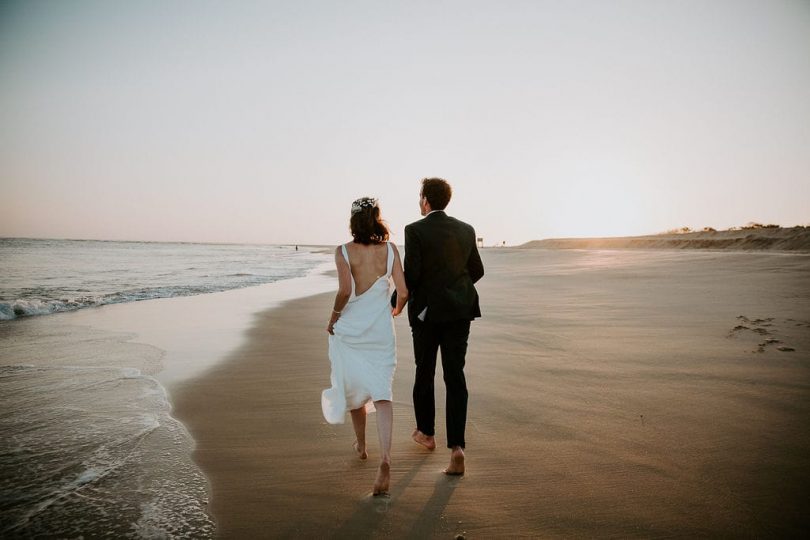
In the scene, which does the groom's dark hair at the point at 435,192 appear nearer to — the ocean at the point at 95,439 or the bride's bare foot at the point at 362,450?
the bride's bare foot at the point at 362,450

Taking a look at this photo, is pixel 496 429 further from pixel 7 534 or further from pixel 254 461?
pixel 7 534

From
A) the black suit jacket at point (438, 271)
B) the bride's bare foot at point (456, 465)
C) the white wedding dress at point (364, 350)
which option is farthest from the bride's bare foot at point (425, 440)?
the black suit jacket at point (438, 271)

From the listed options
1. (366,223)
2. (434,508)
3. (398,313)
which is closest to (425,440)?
(434,508)

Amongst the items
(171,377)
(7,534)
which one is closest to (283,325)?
(171,377)

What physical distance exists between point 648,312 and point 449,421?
6696mm

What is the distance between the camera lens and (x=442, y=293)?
3416 millimetres

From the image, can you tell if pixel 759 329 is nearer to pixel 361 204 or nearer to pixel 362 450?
pixel 362 450

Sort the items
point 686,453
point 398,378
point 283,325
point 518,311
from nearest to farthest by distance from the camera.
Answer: point 686,453 < point 398,378 < point 283,325 < point 518,311

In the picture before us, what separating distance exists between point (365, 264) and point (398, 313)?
456 mm

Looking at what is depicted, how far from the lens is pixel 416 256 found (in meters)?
3.44

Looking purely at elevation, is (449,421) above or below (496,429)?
above

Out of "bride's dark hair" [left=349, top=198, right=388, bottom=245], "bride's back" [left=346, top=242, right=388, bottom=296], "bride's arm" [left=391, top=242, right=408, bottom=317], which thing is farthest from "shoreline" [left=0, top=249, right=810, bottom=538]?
"bride's dark hair" [left=349, top=198, right=388, bottom=245]

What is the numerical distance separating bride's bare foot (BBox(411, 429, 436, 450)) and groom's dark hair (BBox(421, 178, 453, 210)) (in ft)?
6.07

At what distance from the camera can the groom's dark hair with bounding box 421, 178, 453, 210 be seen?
3.59m
